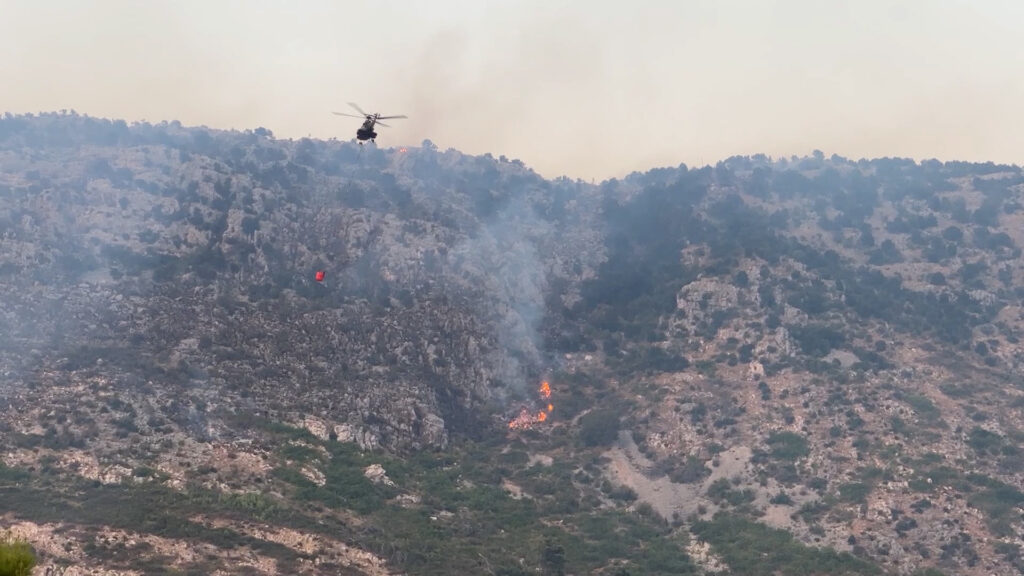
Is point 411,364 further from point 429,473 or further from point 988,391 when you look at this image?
point 988,391

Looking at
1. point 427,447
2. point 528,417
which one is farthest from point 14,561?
point 528,417

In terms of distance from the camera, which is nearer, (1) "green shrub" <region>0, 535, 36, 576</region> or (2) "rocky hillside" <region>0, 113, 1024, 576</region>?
(1) "green shrub" <region>0, 535, 36, 576</region>

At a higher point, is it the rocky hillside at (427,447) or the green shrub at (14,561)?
the green shrub at (14,561)

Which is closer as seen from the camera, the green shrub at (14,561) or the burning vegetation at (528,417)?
the green shrub at (14,561)

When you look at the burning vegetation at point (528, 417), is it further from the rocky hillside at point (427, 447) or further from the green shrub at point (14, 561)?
the green shrub at point (14, 561)

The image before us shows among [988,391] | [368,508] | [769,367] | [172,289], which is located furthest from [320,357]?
[988,391]

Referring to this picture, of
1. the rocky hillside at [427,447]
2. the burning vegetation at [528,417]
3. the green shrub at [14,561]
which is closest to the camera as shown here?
the green shrub at [14,561]

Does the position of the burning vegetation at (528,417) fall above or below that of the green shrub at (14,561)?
below

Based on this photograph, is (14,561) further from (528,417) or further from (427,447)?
(528,417)

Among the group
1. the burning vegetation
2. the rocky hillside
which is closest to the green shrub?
the rocky hillside

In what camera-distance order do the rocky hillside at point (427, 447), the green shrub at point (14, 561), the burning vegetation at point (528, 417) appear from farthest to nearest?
the burning vegetation at point (528, 417), the rocky hillside at point (427, 447), the green shrub at point (14, 561)

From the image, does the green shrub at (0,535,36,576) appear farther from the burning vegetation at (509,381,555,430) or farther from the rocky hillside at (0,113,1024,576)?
the burning vegetation at (509,381,555,430)

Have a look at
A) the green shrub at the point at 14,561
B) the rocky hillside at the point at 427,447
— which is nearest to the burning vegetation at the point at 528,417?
the rocky hillside at the point at 427,447
